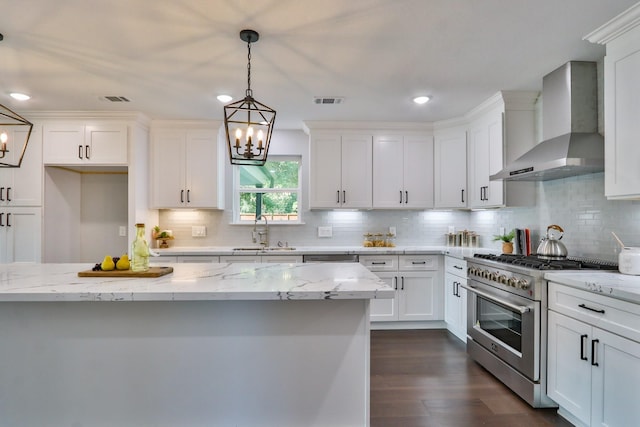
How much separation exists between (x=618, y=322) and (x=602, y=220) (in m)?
1.15

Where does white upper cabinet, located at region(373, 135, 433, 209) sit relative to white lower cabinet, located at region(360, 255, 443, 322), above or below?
above

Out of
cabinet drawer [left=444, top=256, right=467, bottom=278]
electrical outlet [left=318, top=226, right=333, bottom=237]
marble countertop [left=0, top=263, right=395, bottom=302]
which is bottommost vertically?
cabinet drawer [left=444, top=256, right=467, bottom=278]

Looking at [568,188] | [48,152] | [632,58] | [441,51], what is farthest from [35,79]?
[568,188]

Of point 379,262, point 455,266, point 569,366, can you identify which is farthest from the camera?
point 379,262

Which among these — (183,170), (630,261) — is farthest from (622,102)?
(183,170)

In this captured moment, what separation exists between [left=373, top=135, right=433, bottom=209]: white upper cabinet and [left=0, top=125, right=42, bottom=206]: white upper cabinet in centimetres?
384

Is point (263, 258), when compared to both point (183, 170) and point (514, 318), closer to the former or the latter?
point (183, 170)

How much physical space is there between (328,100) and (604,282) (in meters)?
2.65

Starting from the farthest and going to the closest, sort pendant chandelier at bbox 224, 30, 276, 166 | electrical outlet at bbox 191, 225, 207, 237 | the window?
the window, electrical outlet at bbox 191, 225, 207, 237, pendant chandelier at bbox 224, 30, 276, 166

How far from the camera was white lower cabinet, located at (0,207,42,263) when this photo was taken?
3.71 m

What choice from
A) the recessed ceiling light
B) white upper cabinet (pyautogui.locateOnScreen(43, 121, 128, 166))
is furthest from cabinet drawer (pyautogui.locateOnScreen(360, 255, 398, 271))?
the recessed ceiling light

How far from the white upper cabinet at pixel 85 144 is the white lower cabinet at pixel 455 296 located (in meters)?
3.83

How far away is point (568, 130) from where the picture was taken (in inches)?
105

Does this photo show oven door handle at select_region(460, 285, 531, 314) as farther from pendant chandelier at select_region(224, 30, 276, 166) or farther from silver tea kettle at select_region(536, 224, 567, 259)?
pendant chandelier at select_region(224, 30, 276, 166)
